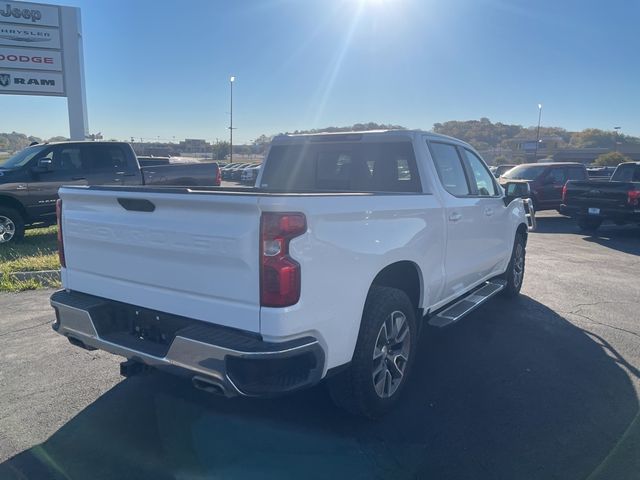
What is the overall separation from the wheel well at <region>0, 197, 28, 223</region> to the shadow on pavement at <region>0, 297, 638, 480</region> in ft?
24.1

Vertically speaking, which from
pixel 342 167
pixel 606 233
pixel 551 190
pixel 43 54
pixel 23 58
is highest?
pixel 43 54

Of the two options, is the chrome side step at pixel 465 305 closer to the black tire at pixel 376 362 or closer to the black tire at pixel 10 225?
the black tire at pixel 376 362

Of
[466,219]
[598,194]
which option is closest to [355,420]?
[466,219]

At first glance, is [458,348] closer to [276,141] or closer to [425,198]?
[425,198]

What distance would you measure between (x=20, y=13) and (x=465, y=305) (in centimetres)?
1941

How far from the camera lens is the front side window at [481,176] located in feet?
18.1

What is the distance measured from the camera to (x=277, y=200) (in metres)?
2.63

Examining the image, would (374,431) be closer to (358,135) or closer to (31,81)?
(358,135)

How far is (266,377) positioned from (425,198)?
2033 millimetres

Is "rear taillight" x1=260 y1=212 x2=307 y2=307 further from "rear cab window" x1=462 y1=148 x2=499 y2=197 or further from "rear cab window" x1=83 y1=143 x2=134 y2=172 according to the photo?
"rear cab window" x1=83 y1=143 x2=134 y2=172

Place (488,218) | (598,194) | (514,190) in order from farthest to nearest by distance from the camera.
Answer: (598,194) → (514,190) → (488,218)

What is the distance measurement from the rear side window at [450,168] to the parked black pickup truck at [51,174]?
8039mm

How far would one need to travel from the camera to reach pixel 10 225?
32.3ft

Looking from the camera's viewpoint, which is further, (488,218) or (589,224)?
(589,224)
